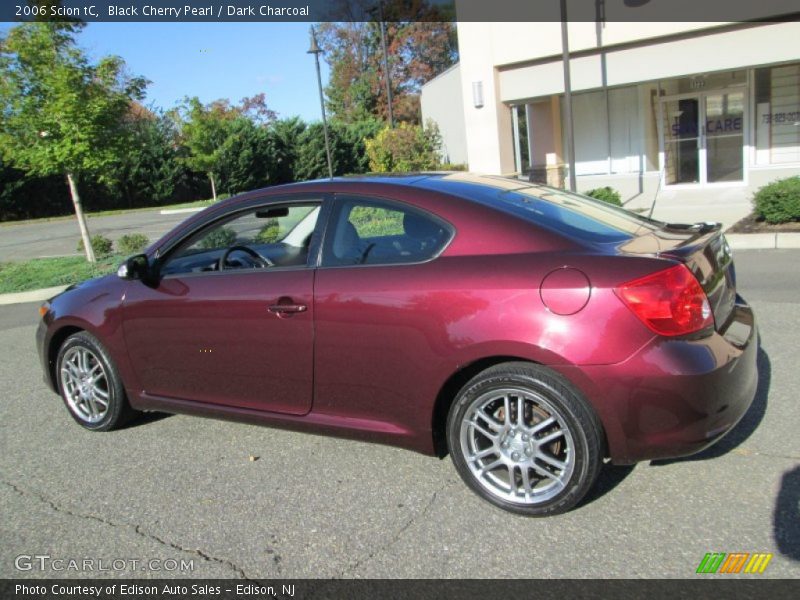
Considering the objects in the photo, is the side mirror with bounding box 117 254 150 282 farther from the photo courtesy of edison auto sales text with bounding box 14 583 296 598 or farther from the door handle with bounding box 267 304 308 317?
the photo courtesy of edison auto sales text with bounding box 14 583 296 598

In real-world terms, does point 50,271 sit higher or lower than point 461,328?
lower

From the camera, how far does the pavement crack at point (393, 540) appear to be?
2891mm

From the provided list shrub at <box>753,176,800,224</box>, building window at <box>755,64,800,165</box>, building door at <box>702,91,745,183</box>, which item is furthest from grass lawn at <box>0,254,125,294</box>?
building window at <box>755,64,800,165</box>

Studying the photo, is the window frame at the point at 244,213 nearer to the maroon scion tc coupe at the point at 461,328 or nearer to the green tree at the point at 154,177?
the maroon scion tc coupe at the point at 461,328

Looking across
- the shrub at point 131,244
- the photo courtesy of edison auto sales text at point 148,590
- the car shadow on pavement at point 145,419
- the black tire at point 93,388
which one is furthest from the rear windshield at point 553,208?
the shrub at point 131,244

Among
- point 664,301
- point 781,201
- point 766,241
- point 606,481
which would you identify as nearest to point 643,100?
point 781,201

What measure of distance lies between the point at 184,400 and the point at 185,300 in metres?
0.65

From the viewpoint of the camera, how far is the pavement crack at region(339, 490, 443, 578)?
2.89m

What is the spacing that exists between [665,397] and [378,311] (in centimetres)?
138

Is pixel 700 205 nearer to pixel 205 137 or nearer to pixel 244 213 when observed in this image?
pixel 244 213

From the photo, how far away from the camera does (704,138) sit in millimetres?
16062

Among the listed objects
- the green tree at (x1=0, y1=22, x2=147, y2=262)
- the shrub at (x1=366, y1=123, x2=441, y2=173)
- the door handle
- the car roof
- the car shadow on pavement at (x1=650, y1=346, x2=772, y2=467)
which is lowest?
the car shadow on pavement at (x1=650, y1=346, x2=772, y2=467)

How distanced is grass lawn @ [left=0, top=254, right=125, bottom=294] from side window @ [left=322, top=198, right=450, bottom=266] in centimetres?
867

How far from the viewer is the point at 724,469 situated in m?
3.41
